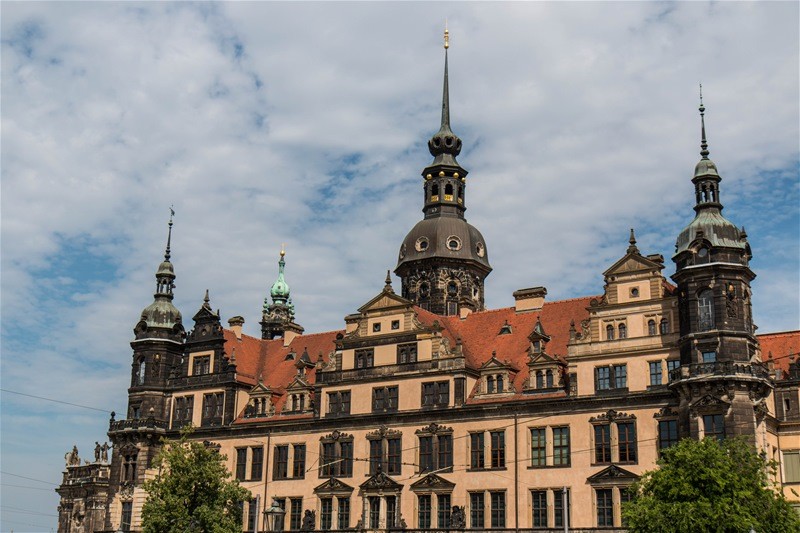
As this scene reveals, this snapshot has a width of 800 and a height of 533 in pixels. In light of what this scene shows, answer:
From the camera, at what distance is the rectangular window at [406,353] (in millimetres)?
64750

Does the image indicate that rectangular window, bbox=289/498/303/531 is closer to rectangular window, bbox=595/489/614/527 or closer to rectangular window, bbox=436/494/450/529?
rectangular window, bbox=436/494/450/529

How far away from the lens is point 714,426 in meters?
52.4

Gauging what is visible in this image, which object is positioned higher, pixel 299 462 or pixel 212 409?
pixel 212 409

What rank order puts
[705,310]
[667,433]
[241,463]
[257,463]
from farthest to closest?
1. [241,463]
2. [257,463]
3. [667,433]
4. [705,310]

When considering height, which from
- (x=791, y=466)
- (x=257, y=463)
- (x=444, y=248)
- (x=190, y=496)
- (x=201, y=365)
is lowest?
(x=190, y=496)

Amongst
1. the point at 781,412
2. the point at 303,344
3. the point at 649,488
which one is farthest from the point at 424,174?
the point at 649,488

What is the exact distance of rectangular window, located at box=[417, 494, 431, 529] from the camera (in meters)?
60.7

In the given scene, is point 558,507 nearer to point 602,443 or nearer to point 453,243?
point 602,443

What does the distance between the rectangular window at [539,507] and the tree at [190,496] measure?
56.0ft

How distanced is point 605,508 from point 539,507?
13.1 ft

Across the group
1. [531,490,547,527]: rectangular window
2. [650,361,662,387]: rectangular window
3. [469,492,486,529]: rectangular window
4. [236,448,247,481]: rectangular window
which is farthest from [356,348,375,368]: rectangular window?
[650,361,662,387]: rectangular window

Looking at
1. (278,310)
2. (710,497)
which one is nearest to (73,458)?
(278,310)

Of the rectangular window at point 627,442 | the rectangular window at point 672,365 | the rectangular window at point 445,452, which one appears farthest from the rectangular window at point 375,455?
the rectangular window at point 672,365

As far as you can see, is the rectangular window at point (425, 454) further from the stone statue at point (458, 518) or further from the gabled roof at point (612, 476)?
the gabled roof at point (612, 476)
